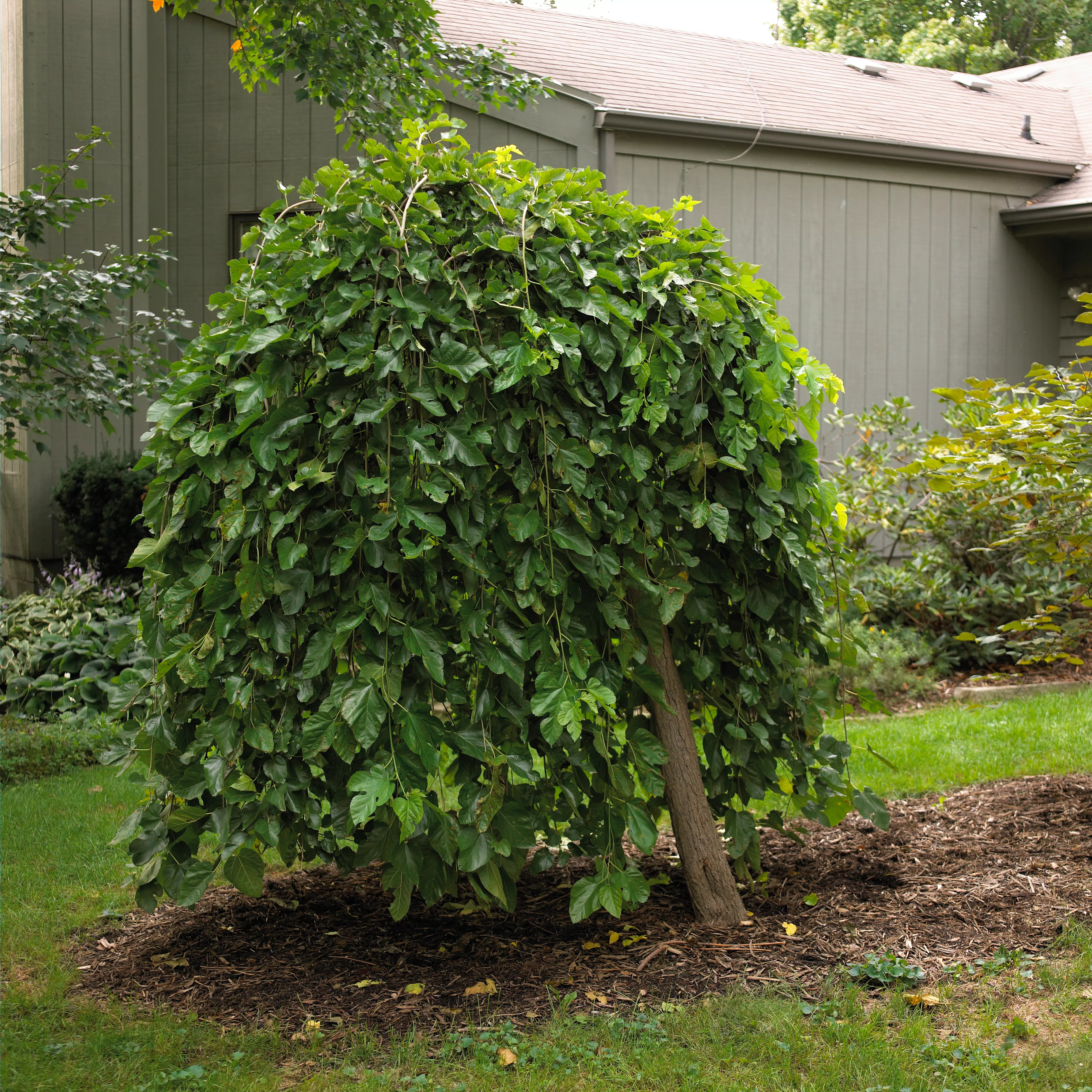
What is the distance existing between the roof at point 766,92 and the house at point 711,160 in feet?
0.12

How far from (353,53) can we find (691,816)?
4.20 metres

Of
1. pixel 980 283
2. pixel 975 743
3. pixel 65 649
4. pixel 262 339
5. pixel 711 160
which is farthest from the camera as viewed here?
pixel 980 283

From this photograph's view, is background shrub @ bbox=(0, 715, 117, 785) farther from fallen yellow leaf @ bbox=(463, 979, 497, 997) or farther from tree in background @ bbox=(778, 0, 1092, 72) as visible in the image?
tree in background @ bbox=(778, 0, 1092, 72)

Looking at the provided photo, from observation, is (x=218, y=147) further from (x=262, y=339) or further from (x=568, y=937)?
(x=568, y=937)

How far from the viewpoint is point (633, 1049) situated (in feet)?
8.41

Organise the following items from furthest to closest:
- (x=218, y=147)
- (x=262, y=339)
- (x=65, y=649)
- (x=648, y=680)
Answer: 1. (x=218, y=147)
2. (x=65, y=649)
3. (x=648, y=680)
4. (x=262, y=339)

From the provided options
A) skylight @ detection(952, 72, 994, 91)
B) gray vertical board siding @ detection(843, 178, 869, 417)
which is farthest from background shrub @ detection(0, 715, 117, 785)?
skylight @ detection(952, 72, 994, 91)

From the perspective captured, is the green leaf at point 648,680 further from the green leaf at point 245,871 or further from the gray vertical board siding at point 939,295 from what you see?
the gray vertical board siding at point 939,295

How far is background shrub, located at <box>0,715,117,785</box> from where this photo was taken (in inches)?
211

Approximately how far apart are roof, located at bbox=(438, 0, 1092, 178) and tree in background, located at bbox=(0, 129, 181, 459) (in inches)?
170

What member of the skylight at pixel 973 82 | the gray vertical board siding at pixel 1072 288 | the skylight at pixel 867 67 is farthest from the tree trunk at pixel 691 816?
the skylight at pixel 973 82

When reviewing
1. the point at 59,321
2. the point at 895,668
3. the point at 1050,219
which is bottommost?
the point at 895,668

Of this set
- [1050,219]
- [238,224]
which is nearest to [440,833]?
[238,224]

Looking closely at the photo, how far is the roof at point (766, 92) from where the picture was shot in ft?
30.6
